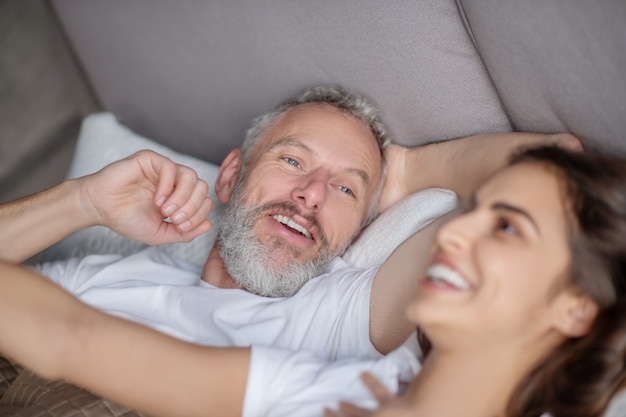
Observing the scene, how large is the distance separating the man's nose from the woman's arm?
0.55 m

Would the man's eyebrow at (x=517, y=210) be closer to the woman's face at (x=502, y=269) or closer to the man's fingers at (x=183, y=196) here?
the woman's face at (x=502, y=269)

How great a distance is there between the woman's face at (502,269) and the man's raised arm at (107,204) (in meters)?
0.67

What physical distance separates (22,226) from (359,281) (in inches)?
29.9

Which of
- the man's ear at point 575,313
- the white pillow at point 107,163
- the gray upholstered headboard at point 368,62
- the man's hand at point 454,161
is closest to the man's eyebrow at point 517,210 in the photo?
the man's ear at point 575,313

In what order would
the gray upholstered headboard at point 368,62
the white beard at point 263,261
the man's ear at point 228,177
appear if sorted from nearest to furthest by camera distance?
the gray upholstered headboard at point 368,62
the white beard at point 263,261
the man's ear at point 228,177

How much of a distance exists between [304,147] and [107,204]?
500 mm

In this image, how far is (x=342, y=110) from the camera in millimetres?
1693

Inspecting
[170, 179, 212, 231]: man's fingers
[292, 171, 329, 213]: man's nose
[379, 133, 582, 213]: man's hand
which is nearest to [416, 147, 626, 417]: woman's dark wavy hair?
[379, 133, 582, 213]: man's hand

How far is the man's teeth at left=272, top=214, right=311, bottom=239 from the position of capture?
1566 mm

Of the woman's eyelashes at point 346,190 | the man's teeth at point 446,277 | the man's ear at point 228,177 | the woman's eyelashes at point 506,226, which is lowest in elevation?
the woman's eyelashes at point 346,190

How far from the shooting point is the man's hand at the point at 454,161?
142 cm

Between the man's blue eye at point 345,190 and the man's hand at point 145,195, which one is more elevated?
the man's hand at point 145,195

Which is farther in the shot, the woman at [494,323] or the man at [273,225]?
the man at [273,225]

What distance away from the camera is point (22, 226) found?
142cm
